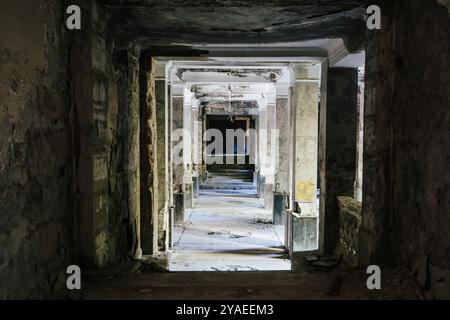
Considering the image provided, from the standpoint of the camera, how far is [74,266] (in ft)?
9.39

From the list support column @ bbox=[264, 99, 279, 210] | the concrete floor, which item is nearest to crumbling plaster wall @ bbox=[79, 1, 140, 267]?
the concrete floor

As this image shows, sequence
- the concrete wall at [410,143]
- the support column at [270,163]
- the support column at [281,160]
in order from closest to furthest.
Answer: the concrete wall at [410,143], the support column at [281,160], the support column at [270,163]

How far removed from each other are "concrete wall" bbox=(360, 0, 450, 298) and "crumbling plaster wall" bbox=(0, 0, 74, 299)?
2.20 metres

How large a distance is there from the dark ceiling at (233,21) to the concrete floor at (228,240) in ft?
12.5

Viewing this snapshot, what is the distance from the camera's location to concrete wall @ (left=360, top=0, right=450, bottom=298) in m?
2.44

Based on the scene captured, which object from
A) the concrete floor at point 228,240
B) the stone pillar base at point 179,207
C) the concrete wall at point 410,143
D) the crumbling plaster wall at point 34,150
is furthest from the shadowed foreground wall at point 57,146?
the stone pillar base at point 179,207

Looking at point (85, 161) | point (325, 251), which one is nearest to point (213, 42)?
point (85, 161)

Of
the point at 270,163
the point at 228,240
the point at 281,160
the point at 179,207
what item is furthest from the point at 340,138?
the point at 270,163

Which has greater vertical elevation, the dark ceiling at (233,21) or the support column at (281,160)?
the dark ceiling at (233,21)

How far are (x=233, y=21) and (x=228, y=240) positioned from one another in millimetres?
5948

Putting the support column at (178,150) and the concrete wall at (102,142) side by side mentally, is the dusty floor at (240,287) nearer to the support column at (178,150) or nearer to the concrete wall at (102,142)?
the concrete wall at (102,142)

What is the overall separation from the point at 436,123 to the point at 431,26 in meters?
0.59

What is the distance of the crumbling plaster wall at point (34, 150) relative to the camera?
1.92 m
